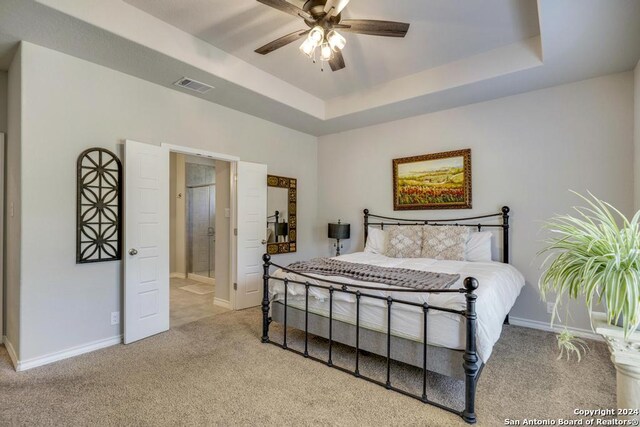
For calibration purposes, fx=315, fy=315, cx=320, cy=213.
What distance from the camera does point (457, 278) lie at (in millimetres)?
2691

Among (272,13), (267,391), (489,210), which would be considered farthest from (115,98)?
(489,210)

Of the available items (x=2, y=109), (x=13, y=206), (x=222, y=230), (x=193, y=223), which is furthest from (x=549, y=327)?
(x=2, y=109)

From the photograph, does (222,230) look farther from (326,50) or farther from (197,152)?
(326,50)

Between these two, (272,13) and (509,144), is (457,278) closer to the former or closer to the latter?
(509,144)

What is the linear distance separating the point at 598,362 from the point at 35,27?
541cm

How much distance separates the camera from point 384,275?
8.91ft

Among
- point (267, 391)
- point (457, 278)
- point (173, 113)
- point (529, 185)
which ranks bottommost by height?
point (267, 391)

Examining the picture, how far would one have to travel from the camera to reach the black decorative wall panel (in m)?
2.95

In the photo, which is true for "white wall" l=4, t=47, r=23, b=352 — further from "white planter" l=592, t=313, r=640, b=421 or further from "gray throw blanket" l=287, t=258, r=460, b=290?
"white planter" l=592, t=313, r=640, b=421

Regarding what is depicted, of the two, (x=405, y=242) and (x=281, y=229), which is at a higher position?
(x=281, y=229)

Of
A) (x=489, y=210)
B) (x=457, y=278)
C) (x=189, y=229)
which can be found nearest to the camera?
(x=457, y=278)

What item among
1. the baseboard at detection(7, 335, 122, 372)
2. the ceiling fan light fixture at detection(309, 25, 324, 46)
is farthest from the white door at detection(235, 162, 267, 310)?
the ceiling fan light fixture at detection(309, 25, 324, 46)

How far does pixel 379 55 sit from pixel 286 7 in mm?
1520

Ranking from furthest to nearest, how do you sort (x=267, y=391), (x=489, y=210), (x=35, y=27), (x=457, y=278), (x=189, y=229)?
(x=189, y=229), (x=489, y=210), (x=457, y=278), (x=35, y=27), (x=267, y=391)
